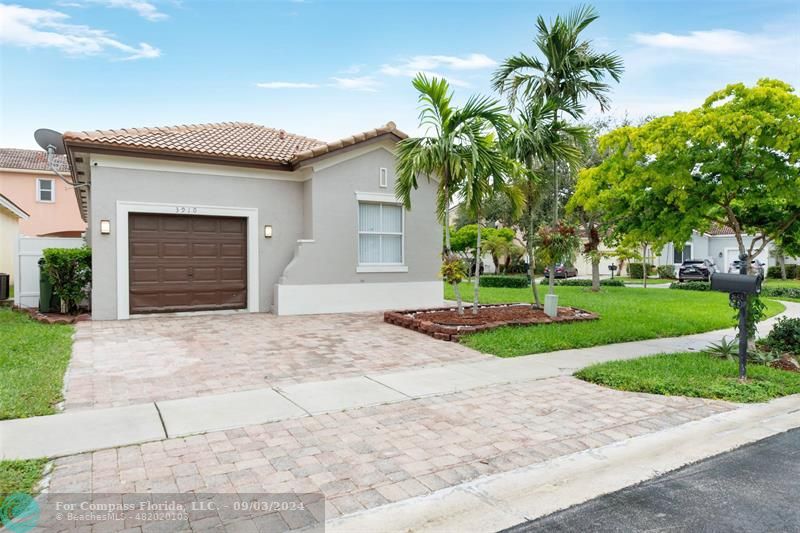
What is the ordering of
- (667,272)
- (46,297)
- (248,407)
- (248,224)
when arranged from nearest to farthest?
(248,407) → (46,297) → (248,224) → (667,272)

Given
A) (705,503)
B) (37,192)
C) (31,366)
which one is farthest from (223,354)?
(37,192)

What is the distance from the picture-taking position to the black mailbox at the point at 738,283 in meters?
6.41

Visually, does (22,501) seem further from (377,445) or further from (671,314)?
(671,314)

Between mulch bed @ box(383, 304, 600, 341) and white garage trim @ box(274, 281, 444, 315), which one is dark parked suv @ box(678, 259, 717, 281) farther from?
white garage trim @ box(274, 281, 444, 315)

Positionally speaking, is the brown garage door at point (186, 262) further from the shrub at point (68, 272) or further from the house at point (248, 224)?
the shrub at point (68, 272)

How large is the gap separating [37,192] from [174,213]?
77.1ft

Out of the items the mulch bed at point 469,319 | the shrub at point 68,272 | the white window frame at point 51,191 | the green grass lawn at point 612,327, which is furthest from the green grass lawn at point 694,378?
the white window frame at point 51,191

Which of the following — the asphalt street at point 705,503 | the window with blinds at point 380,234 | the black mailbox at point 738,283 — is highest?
the window with blinds at point 380,234

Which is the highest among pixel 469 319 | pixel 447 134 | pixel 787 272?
pixel 447 134

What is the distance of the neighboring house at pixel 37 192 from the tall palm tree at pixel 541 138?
27.4 metres

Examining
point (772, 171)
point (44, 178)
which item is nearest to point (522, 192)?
point (772, 171)

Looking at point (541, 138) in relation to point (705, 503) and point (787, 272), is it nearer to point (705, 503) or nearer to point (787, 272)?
point (705, 503)

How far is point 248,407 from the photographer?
5430 mm

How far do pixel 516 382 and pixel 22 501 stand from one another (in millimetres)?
5279
